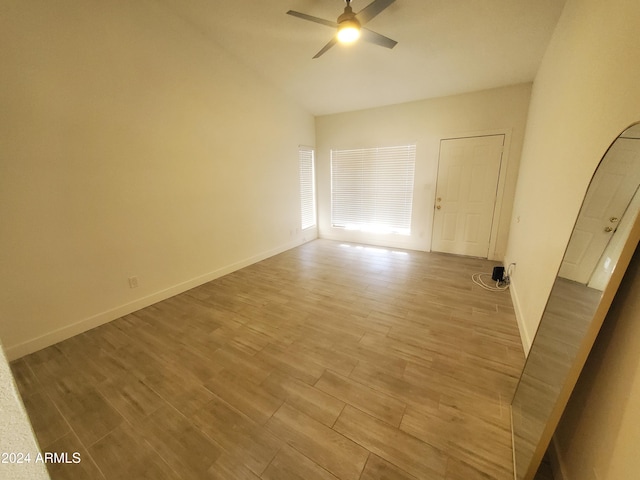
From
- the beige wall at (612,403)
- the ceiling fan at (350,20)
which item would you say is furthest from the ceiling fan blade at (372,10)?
the beige wall at (612,403)

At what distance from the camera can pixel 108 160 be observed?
2.29 m

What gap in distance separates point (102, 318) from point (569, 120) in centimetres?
433

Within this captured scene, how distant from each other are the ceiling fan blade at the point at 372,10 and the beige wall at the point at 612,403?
7.07ft

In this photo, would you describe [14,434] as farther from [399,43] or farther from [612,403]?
[399,43]

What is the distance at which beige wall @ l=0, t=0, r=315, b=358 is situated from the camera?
1.87m

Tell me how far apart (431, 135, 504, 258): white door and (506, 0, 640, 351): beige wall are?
101 cm

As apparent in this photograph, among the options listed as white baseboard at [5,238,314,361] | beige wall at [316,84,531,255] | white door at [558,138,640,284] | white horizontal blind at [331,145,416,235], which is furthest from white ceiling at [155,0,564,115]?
white baseboard at [5,238,314,361]

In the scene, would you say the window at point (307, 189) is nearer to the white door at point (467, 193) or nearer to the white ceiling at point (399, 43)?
the white ceiling at point (399, 43)

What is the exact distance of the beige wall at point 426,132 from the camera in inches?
139

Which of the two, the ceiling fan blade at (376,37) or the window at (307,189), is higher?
the ceiling fan blade at (376,37)

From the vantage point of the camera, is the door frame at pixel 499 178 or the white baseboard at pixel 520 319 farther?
the door frame at pixel 499 178

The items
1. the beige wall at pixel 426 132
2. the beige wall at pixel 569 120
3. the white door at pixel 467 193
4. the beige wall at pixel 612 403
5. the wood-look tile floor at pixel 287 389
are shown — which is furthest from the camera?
the white door at pixel 467 193

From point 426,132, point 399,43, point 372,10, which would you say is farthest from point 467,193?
point 372,10

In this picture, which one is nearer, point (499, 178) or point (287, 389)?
point (287, 389)
